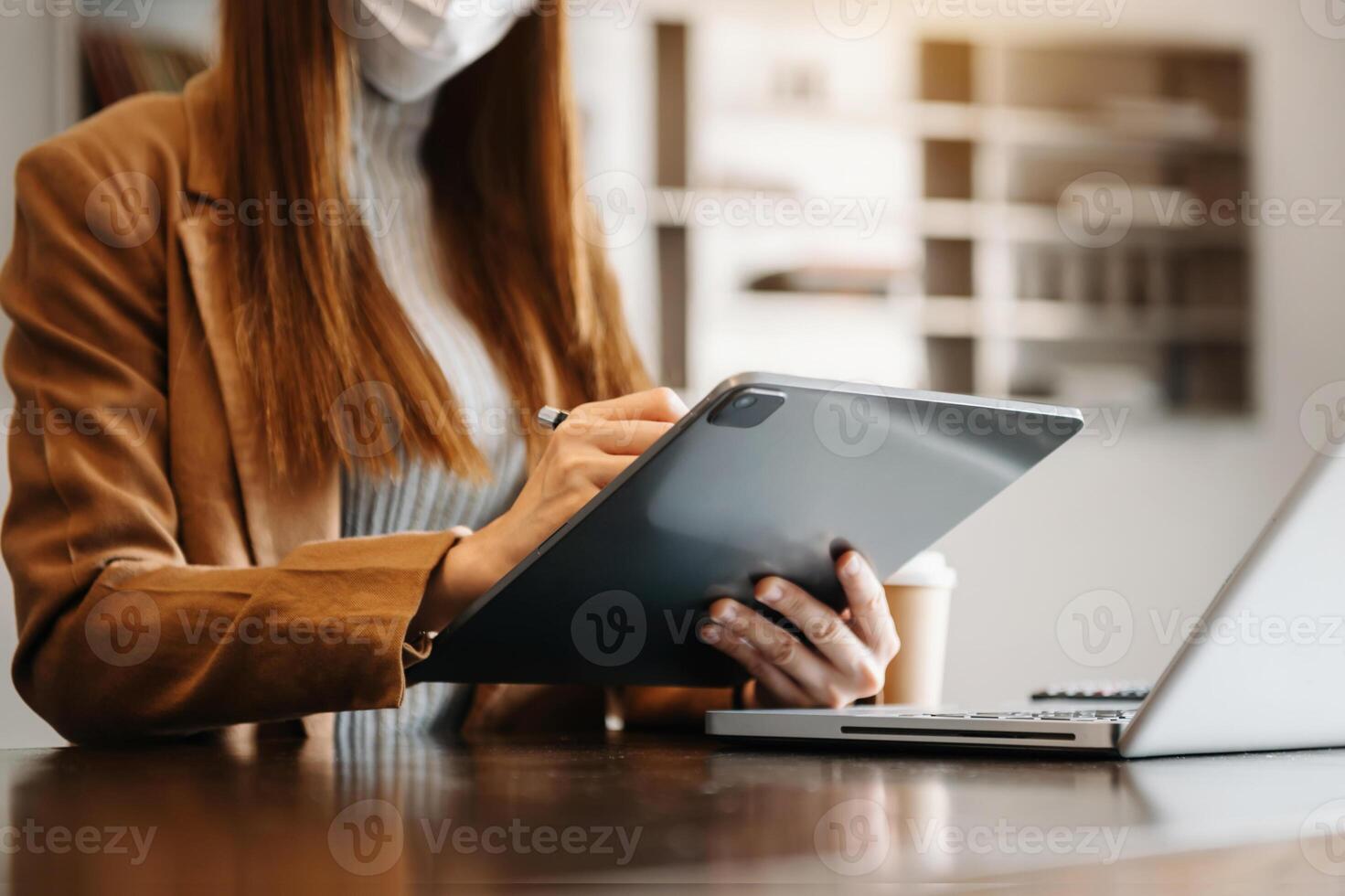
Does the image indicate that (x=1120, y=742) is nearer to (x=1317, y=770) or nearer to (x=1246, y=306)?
(x=1317, y=770)

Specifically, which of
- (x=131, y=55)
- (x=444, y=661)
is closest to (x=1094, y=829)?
(x=444, y=661)

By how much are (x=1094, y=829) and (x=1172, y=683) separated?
0.68ft

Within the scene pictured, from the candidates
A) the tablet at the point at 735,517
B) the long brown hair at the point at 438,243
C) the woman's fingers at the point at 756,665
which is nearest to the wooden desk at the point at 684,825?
the tablet at the point at 735,517

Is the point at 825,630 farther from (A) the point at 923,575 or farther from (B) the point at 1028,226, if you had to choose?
(B) the point at 1028,226

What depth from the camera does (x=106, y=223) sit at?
40.8 inches

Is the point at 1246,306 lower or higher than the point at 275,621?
higher

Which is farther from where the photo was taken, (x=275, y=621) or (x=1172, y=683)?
(x=275, y=621)

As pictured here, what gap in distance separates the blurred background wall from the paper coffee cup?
195cm

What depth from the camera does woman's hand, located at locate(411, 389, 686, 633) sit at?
853 mm

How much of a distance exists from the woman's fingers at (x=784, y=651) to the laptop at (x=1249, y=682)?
17cm

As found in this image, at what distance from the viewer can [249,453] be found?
105cm

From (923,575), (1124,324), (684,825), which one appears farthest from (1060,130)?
(684,825)

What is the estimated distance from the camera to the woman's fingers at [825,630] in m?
0.86

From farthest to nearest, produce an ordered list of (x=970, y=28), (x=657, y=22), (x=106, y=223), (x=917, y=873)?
1. (x=970, y=28)
2. (x=657, y=22)
3. (x=106, y=223)
4. (x=917, y=873)
